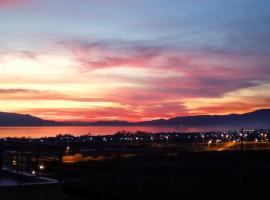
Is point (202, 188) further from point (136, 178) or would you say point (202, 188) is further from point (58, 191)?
point (58, 191)

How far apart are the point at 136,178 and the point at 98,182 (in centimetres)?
271

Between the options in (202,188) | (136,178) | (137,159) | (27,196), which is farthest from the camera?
(137,159)

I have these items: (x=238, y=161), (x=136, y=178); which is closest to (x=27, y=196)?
(x=136, y=178)

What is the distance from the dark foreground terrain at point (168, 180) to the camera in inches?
925

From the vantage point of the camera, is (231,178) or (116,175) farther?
(116,175)

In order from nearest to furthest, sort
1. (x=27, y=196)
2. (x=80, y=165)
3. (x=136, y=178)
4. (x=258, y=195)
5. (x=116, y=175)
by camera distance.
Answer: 1. (x=27, y=196)
2. (x=258, y=195)
3. (x=136, y=178)
4. (x=116, y=175)
5. (x=80, y=165)

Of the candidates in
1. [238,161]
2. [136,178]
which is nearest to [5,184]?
[136,178]

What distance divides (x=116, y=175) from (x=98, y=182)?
4325mm

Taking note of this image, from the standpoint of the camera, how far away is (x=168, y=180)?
89.5ft

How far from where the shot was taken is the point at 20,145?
55.3ft

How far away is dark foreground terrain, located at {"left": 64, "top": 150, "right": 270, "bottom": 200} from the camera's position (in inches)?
925

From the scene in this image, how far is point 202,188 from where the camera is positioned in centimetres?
2484

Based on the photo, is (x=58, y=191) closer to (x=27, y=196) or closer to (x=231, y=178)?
(x=27, y=196)

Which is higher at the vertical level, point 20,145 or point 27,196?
point 20,145
